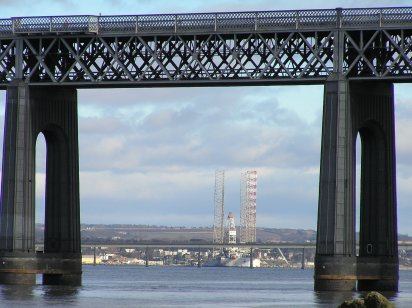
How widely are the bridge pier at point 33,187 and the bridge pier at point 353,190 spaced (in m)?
22.3

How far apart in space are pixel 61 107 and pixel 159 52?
10578 millimetres

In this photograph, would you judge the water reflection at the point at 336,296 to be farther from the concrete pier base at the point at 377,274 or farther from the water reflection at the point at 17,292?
the water reflection at the point at 17,292

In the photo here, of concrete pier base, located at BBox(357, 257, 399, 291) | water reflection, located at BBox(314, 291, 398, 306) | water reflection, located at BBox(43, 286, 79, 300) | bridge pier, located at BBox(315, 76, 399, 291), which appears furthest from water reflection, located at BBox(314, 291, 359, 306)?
water reflection, located at BBox(43, 286, 79, 300)

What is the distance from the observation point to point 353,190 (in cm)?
11638

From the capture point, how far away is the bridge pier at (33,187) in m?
122

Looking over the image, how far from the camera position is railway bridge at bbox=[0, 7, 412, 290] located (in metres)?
116

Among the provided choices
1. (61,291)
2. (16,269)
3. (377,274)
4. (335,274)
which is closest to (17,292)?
(61,291)

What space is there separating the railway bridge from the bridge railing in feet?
0.25

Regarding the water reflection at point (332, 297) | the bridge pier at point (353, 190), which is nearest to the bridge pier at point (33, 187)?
the bridge pier at point (353, 190)

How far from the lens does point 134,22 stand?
4796 inches

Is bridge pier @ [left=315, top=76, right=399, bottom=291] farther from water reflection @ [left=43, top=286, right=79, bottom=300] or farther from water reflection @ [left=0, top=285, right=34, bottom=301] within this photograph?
water reflection @ [left=0, top=285, right=34, bottom=301]

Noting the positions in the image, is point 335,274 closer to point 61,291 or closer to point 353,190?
point 353,190

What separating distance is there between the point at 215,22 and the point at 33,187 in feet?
62.1

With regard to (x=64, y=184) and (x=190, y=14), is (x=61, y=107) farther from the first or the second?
(x=190, y=14)
